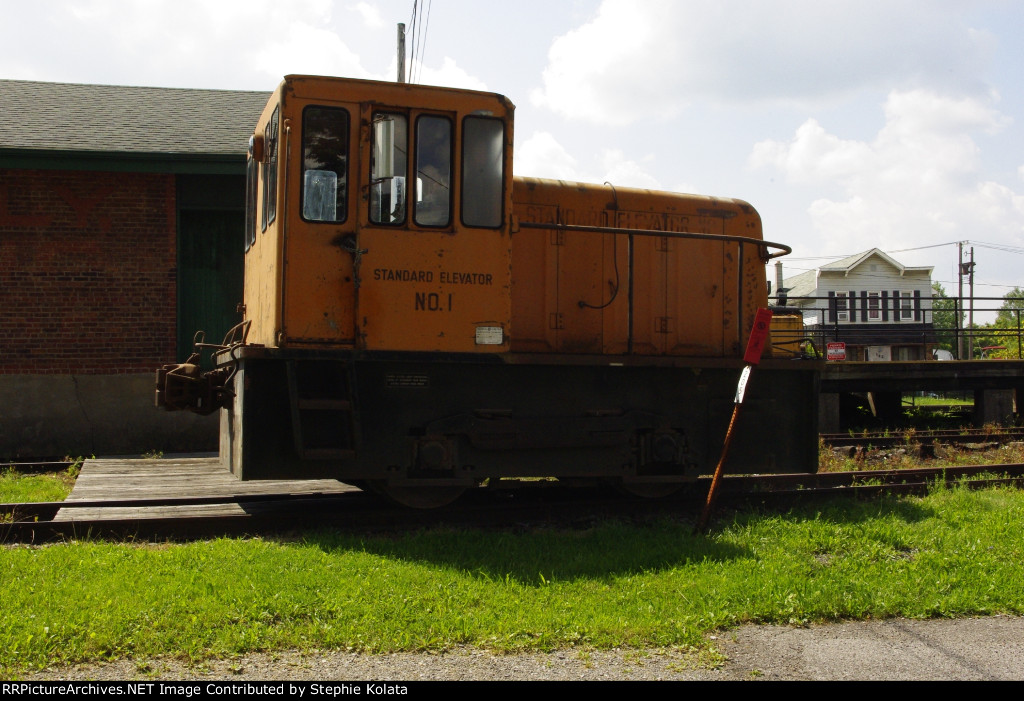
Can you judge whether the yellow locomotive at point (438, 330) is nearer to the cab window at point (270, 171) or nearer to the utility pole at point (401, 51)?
the cab window at point (270, 171)

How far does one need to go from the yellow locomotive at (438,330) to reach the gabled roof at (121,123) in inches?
226

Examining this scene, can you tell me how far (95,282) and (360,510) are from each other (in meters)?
7.71

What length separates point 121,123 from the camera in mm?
14352

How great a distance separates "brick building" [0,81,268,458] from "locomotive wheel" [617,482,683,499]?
747 cm

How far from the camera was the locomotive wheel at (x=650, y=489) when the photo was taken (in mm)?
8133

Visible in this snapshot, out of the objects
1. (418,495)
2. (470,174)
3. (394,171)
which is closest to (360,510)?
(418,495)

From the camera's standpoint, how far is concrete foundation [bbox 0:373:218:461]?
1286cm

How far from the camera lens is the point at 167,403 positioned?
7.54 metres

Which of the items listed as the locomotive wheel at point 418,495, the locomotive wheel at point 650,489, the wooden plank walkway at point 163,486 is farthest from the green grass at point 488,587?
the wooden plank walkway at point 163,486

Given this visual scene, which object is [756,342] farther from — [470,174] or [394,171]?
[394,171]

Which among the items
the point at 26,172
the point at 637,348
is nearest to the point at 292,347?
the point at 637,348

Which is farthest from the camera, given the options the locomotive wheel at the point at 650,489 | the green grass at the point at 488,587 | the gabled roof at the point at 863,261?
the gabled roof at the point at 863,261

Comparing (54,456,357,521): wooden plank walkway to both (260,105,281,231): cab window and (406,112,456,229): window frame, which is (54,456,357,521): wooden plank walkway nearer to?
(260,105,281,231): cab window
